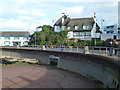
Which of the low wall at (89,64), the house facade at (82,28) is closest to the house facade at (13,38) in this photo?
the house facade at (82,28)

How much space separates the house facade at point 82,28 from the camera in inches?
2973

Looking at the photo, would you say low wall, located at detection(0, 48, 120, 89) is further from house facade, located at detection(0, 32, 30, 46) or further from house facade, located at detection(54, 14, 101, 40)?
house facade, located at detection(0, 32, 30, 46)

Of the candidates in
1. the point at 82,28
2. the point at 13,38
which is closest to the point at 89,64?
the point at 82,28

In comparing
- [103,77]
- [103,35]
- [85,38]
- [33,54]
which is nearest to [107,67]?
[103,77]

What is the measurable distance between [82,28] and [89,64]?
51.1 metres

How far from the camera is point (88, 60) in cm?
2831

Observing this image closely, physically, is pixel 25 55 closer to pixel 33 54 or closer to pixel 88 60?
pixel 33 54

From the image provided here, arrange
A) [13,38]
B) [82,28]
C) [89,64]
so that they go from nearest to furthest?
[89,64] < [82,28] < [13,38]

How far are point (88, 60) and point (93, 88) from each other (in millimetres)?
7055

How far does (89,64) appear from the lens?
27984 millimetres

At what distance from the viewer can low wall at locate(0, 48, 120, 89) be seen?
18.5 meters

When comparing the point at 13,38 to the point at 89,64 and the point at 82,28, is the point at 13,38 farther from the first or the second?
the point at 89,64

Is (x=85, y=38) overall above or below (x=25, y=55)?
above

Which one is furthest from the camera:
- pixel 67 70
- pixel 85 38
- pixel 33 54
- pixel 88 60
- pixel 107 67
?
pixel 85 38
